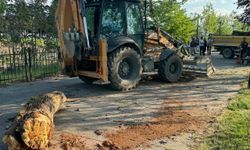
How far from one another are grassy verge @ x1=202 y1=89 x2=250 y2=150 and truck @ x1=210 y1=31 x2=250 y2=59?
1631 cm

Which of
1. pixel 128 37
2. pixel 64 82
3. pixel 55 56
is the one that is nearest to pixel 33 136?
pixel 128 37

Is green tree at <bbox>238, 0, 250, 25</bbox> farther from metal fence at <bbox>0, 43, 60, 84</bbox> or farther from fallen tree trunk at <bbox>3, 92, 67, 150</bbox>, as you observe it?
fallen tree trunk at <bbox>3, 92, 67, 150</bbox>

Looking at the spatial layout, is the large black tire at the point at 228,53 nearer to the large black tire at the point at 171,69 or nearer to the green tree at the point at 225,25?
the large black tire at the point at 171,69

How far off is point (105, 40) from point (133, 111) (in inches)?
100

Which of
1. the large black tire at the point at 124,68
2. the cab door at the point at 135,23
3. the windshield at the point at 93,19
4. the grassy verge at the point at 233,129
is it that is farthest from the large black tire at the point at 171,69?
the grassy verge at the point at 233,129

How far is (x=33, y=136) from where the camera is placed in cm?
540

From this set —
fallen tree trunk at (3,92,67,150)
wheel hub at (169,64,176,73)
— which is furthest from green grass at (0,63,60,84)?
fallen tree trunk at (3,92,67,150)

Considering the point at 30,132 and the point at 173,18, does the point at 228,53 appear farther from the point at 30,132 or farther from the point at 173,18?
the point at 30,132

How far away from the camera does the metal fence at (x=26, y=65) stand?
1349 cm

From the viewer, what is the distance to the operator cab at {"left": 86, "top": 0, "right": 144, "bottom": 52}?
10620 mm

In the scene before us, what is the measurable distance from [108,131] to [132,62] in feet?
14.5

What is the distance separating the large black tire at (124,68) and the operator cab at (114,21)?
10.5 inches

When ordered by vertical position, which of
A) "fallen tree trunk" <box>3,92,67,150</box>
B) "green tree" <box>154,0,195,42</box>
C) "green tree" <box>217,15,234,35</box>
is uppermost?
"green tree" <box>217,15,234,35</box>

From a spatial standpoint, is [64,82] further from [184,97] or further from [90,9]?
[184,97]
